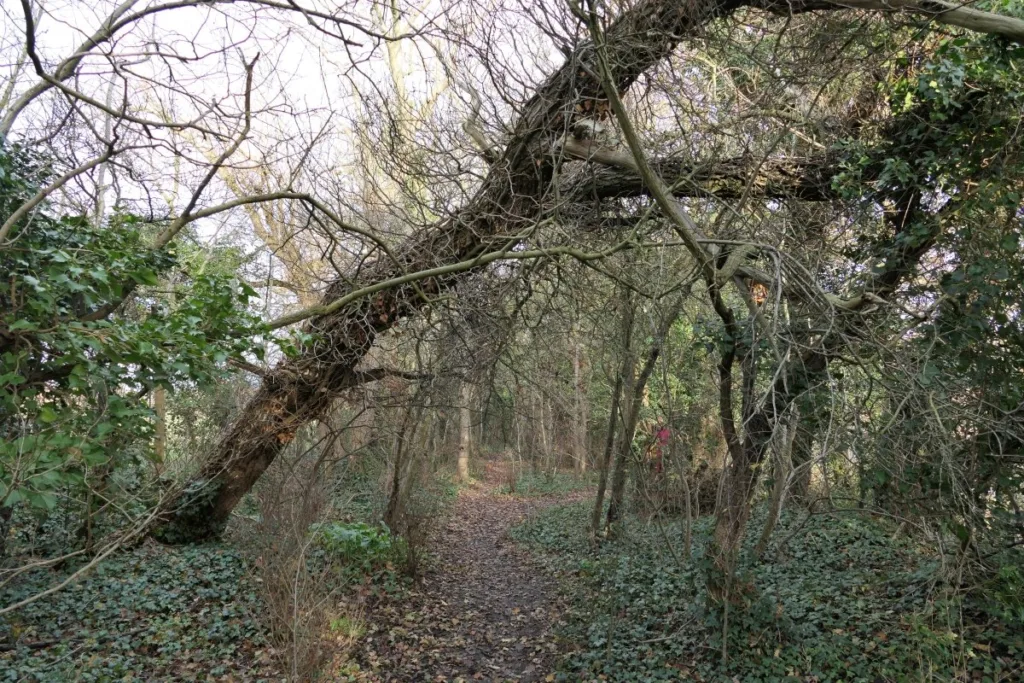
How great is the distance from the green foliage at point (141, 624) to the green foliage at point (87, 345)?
2084 mm

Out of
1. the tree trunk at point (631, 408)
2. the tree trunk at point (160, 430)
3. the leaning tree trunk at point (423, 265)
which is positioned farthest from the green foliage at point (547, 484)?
the leaning tree trunk at point (423, 265)

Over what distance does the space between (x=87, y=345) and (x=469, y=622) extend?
528cm

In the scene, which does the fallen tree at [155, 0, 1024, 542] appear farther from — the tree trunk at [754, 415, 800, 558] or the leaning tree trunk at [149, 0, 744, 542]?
the tree trunk at [754, 415, 800, 558]

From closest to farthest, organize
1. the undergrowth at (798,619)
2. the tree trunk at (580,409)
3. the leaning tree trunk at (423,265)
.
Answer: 1. the undergrowth at (798,619)
2. the leaning tree trunk at (423,265)
3. the tree trunk at (580,409)

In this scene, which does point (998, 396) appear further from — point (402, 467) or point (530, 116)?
point (402, 467)

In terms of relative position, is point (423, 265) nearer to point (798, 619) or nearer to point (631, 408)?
point (631, 408)

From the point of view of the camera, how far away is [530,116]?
5.41 meters

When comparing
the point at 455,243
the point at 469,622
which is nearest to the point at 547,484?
the point at 469,622

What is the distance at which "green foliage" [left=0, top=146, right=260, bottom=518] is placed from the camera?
2.70 meters

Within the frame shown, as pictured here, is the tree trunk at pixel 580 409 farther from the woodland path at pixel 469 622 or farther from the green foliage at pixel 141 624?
the green foliage at pixel 141 624

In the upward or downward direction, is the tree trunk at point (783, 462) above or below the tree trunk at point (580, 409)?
below

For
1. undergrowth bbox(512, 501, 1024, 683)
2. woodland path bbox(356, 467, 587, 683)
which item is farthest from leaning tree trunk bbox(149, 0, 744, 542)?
undergrowth bbox(512, 501, 1024, 683)

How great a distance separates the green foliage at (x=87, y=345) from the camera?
8.84 feet

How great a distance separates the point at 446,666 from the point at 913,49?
7.04m
